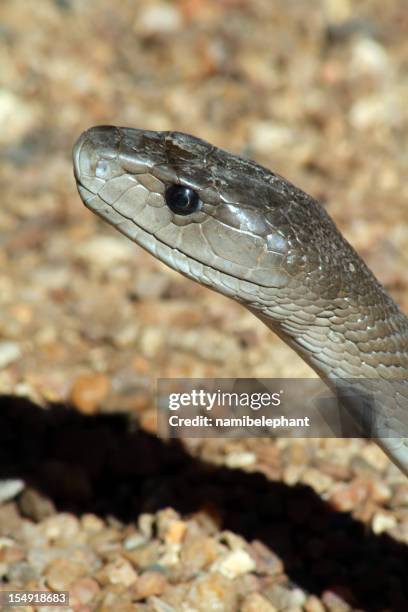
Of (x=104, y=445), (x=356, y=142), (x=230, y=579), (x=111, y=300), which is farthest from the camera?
(x=356, y=142)

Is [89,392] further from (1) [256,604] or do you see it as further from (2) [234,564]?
(1) [256,604]

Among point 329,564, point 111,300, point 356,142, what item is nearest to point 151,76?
point 356,142

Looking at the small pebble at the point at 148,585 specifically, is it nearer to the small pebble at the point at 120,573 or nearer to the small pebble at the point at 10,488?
the small pebble at the point at 120,573

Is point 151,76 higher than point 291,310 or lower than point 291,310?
higher

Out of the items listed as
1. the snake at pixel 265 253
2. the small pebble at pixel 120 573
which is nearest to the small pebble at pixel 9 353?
the small pebble at pixel 120 573

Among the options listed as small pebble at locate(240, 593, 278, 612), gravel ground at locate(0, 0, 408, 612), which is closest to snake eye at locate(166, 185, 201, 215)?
gravel ground at locate(0, 0, 408, 612)

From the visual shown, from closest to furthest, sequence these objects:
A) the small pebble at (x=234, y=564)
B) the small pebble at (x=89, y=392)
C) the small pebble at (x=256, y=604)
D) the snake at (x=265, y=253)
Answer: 1. the snake at (x=265, y=253)
2. the small pebble at (x=256, y=604)
3. the small pebble at (x=234, y=564)
4. the small pebble at (x=89, y=392)

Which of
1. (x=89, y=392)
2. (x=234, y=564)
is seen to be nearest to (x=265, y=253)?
(x=234, y=564)

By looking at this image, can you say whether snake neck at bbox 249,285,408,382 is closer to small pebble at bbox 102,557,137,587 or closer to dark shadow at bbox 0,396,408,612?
dark shadow at bbox 0,396,408,612

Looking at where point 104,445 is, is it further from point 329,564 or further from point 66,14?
point 66,14
